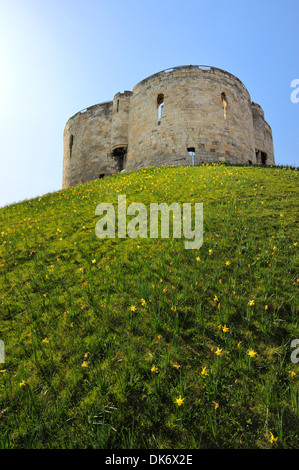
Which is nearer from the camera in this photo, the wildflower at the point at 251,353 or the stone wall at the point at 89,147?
the wildflower at the point at 251,353

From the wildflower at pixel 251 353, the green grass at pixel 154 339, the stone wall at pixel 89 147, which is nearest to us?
the green grass at pixel 154 339

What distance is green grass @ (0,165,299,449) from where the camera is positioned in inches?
111

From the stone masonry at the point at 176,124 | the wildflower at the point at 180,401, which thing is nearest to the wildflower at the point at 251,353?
the wildflower at the point at 180,401

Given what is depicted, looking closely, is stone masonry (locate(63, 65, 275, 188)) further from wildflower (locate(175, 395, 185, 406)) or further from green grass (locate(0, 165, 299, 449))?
wildflower (locate(175, 395, 185, 406))

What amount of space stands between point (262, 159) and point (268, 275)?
78.6ft

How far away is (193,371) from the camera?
3375 mm

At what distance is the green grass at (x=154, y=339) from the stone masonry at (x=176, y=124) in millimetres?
12013

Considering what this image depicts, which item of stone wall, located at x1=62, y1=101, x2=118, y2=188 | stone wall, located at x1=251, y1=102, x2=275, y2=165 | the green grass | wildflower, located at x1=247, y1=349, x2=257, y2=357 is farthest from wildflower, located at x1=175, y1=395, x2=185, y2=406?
stone wall, located at x1=251, y1=102, x2=275, y2=165

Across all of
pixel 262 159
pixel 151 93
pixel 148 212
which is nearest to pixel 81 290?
pixel 148 212

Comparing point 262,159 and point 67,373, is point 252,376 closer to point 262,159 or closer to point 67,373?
point 67,373

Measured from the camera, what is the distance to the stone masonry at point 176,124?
18453 millimetres

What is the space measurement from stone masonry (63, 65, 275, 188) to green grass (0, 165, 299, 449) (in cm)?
1201

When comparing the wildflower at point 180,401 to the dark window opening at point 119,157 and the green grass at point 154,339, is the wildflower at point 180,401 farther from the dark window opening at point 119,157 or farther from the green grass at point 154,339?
the dark window opening at point 119,157

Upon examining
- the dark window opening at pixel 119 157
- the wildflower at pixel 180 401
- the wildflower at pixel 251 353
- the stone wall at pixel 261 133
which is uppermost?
the stone wall at pixel 261 133
